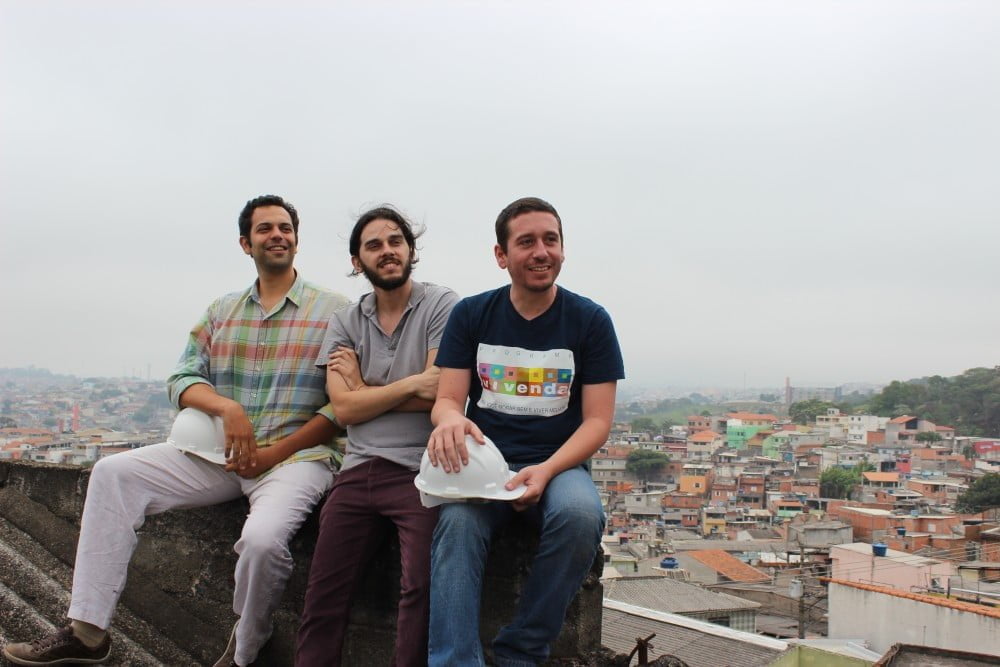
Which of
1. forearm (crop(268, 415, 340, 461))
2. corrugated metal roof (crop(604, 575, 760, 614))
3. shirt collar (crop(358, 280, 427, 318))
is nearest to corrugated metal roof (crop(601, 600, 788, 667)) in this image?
corrugated metal roof (crop(604, 575, 760, 614))

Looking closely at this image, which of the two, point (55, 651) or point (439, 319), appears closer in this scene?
point (55, 651)

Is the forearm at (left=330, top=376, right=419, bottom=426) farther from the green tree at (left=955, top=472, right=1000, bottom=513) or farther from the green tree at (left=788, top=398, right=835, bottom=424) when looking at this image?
the green tree at (left=788, top=398, right=835, bottom=424)

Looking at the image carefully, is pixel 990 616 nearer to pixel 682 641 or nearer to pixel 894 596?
pixel 894 596

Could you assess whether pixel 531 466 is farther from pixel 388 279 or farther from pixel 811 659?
pixel 811 659

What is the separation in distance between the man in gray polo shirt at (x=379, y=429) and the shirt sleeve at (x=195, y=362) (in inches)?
22.7

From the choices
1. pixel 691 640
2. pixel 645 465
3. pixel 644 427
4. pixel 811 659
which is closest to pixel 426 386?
pixel 811 659

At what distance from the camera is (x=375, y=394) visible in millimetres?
2953

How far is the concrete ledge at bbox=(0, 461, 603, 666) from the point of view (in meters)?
2.85

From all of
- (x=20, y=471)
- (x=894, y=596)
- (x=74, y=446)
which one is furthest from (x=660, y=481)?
(x=20, y=471)

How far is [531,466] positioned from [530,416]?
0.22 meters

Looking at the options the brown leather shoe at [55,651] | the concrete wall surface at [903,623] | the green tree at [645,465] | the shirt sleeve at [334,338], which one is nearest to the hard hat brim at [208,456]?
the shirt sleeve at [334,338]

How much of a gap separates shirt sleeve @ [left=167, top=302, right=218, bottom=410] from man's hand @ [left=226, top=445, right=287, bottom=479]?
39cm

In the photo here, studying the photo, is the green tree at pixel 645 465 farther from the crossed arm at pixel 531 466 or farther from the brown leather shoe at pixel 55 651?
the brown leather shoe at pixel 55 651

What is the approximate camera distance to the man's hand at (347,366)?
10.1 feet
